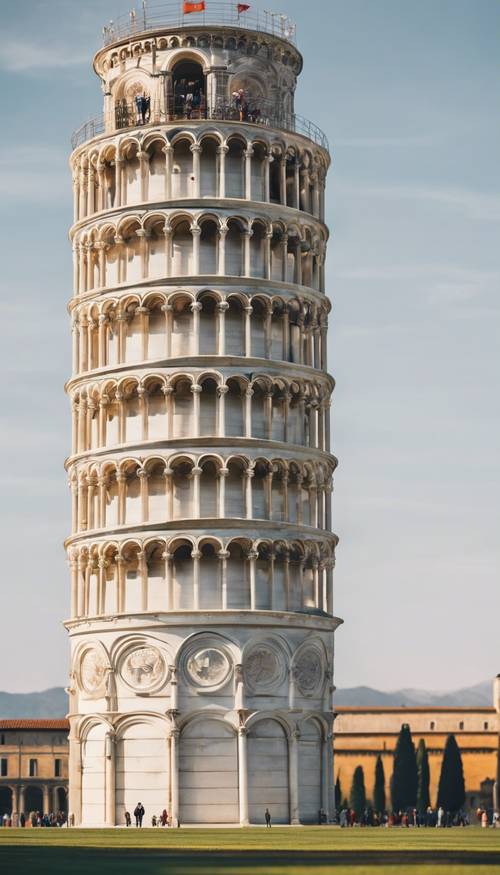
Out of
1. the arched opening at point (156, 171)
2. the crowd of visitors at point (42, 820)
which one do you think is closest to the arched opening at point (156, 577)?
the arched opening at point (156, 171)

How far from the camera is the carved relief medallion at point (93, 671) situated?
258ft

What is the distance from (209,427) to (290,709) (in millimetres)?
12309

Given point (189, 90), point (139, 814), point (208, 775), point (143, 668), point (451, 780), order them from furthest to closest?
point (451, 780) → point (189, 90) → point (143, 668) → point (208, 775) → point (139, 814)

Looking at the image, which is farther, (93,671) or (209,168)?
(209,168)

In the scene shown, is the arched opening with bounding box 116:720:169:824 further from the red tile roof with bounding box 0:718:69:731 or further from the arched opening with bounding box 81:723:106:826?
the red tile roof with bounding box 0:718:69:731

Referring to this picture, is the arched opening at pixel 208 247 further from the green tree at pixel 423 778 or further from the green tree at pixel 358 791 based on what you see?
the green tree at pixel 358 791

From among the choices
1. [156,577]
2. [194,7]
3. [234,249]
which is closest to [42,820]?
Answer: [156,577]

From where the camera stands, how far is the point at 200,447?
258 feet

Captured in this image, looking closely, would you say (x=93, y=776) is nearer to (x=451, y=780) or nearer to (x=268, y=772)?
(x=268, y=772)

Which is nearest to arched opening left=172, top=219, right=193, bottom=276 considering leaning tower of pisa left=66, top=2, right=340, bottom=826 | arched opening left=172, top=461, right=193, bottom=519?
leaning tower of pisa left=66, top=2, right=340, bottom=826

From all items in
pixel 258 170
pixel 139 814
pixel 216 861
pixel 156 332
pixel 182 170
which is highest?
pixel 258 170

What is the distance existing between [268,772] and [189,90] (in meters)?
30.0

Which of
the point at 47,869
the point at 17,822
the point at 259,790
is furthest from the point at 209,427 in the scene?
the point at 17,822

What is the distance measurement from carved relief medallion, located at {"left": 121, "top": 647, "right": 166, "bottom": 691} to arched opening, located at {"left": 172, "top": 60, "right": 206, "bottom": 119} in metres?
23.5
